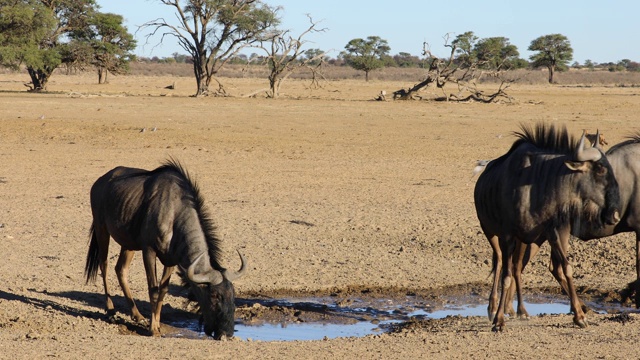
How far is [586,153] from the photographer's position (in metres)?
7.16

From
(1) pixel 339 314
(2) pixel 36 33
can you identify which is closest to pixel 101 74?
(2) pixel 36 33

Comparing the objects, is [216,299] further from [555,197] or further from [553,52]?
[553,52]

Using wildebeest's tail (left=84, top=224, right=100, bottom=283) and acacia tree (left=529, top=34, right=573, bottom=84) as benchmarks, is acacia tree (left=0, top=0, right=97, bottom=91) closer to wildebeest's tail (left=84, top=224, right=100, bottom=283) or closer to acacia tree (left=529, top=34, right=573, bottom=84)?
wildebeest's tail (left=84, top=224, right=100, bottom=283)

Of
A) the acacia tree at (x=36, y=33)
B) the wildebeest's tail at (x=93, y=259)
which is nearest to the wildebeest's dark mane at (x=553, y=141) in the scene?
the wildebeest's tail at (x=93, y=259)

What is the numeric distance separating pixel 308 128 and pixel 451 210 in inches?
465

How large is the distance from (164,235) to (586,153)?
346 centimetres

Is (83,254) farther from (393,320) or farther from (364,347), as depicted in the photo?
(364,347)

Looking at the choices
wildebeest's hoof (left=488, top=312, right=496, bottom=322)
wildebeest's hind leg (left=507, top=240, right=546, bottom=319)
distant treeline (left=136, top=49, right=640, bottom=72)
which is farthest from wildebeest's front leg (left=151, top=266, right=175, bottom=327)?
distant treeline (left=136, top=49, right=640, bottom=72)

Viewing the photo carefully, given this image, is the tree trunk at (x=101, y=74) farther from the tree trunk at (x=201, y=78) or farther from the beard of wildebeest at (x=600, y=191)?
the beard of wildebeest at (x=600, y=191)

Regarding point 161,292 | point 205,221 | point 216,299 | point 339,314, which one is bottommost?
point 339,314

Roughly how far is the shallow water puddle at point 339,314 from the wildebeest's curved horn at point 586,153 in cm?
212

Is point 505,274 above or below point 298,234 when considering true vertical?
above

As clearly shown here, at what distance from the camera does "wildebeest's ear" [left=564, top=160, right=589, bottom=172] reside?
23.3ft

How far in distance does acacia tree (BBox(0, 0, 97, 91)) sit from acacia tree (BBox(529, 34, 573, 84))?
1615 inches
